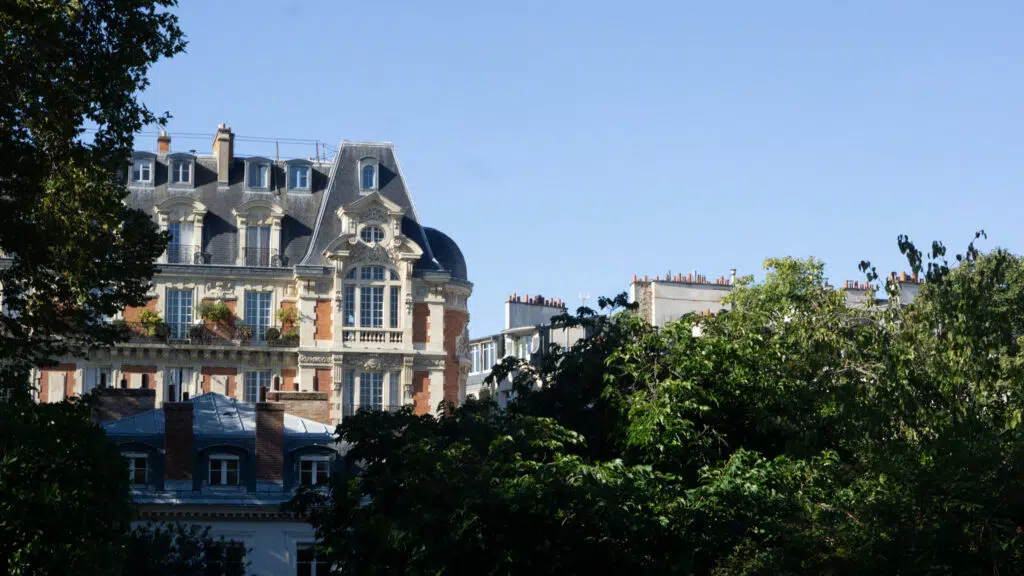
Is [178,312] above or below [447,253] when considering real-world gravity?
below

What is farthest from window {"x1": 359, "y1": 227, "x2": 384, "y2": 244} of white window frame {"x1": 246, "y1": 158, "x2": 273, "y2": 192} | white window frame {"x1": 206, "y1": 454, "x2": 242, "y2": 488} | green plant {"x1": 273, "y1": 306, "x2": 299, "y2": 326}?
white window frame {"x1": 206, "y1": 454, "x2": 242, "y2": 488}

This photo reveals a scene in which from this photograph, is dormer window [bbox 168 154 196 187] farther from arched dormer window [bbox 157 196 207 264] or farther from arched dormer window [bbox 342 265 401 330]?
arched dormer window [bbox 342 265 401 330]

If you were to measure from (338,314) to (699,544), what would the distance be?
3713 centimetres

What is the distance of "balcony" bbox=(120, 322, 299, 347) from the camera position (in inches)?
2660

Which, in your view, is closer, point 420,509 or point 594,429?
point 420,509

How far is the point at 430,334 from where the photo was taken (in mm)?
69125

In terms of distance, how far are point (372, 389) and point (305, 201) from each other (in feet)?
30.5

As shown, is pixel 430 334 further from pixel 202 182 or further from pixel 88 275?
pixel 88 275

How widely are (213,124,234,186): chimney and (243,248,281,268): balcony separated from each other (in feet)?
11.4

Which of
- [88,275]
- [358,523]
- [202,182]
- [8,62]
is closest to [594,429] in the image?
[358,523]

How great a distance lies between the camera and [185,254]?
69.1m

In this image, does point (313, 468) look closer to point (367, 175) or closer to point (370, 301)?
point (370, 301)

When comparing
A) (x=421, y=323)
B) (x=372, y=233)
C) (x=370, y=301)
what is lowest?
(x=421, y=323)

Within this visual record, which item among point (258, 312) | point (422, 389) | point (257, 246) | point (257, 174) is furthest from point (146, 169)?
point (422, 389)
